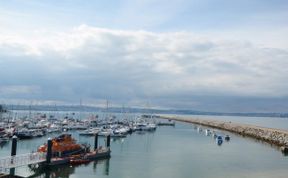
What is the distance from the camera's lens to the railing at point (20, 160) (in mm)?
35969

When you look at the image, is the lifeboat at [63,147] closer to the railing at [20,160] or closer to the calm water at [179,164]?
the calm water at [179,164]

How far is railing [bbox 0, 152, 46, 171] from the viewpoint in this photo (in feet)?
118

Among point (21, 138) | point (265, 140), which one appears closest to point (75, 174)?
point (21, 138)

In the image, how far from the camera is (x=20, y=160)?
126 ft

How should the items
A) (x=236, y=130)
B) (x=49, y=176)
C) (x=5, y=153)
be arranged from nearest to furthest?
1. (x=49, y=176)
2. (x=5, y=153)
3. (x=236, y=130)

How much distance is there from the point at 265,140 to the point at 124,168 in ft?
149

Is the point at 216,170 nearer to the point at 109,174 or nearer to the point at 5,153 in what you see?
the point at 109,174

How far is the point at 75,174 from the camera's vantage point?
136 ft

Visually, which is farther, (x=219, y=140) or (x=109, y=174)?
(x=219, y=140)

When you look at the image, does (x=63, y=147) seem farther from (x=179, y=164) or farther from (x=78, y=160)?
(x=179, y=164)

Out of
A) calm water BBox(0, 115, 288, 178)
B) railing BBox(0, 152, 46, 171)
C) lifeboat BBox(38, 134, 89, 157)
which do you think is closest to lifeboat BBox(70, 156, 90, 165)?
calm water BBox(0, 115, 288, 178)

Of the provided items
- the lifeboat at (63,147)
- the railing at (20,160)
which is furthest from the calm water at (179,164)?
the lifeboat at (63,147)

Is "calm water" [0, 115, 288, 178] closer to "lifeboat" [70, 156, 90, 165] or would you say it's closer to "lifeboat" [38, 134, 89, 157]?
"lifeboat" [70, 156, 90, 165]

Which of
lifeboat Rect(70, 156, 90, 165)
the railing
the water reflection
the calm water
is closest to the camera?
the railing
